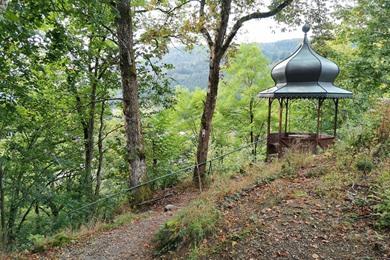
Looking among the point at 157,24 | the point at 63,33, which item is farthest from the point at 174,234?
the point at 157,24

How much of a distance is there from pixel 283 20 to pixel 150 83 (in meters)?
5.32

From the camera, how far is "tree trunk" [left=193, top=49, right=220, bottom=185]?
10781 mm

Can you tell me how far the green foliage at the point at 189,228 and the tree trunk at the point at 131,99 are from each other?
389 centimetres

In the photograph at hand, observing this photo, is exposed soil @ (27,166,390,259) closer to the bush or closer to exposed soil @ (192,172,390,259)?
exposed soil @ (192,172,390,259)

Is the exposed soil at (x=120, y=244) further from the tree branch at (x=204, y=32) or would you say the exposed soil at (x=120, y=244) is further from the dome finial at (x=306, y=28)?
the dome finial at (x=306, y=28)

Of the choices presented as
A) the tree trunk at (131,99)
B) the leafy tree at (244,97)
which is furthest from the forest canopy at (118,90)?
the leafy tree at (244,97)

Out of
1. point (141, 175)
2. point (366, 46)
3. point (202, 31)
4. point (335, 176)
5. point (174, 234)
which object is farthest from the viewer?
point (366, 46)

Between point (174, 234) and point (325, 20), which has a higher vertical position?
point (325, 20)

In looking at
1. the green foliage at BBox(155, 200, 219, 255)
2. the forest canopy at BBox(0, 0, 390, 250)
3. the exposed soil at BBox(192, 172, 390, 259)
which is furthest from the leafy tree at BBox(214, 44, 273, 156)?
the green foliage at BBox(155, 200, 219, 255)

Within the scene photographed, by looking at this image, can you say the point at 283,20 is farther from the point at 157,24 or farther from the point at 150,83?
the point at 150,83

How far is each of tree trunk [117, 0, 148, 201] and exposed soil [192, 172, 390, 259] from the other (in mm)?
4245

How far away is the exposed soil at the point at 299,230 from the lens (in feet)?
14.7

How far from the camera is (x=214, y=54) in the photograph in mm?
10820

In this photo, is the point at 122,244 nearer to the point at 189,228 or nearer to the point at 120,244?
the point at 120,244
